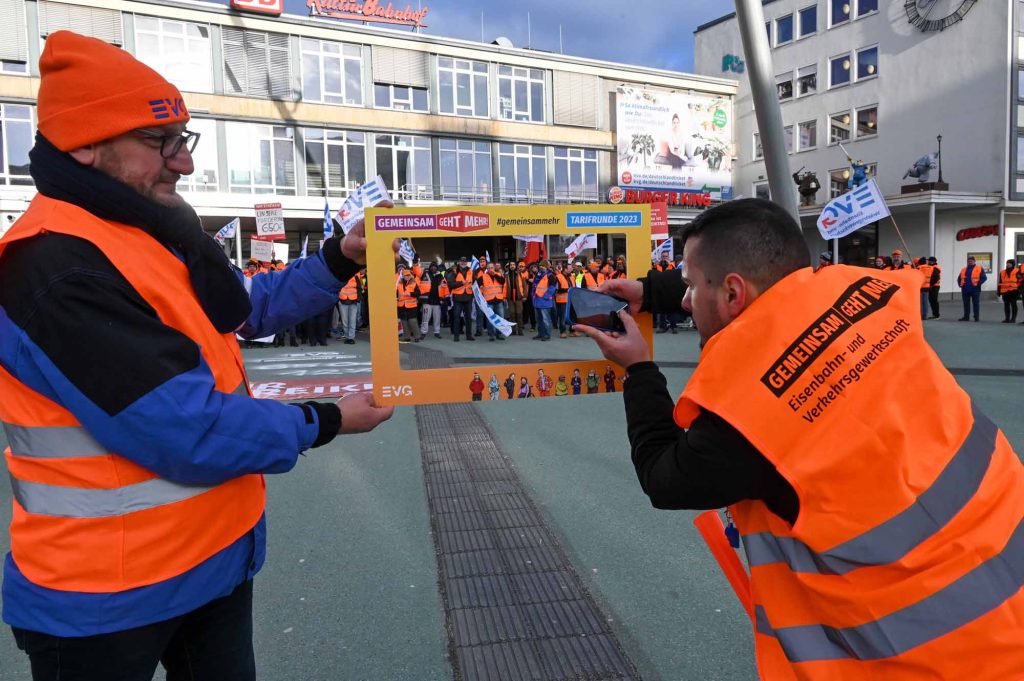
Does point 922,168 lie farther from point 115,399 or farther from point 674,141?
point 115,399

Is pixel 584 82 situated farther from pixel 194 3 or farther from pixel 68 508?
pixel 68 508

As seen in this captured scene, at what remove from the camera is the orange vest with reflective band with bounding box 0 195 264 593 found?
4.78 ft

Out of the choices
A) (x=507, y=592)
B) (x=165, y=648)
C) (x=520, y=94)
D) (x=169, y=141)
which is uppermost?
(x=520, y=94)

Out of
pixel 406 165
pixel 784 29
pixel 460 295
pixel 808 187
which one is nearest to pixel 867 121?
pixel 808 187

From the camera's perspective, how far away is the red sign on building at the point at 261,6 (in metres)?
28.4

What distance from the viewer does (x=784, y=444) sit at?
130 centimetres

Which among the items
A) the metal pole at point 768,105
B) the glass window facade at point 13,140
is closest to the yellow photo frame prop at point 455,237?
the metal pole at point 768,105

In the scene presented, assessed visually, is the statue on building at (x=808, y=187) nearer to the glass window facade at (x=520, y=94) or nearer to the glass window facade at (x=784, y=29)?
the glass window facade at (x=784, y=29)

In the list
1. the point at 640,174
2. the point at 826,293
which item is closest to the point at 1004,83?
the point at 640,174

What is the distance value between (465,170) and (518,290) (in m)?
18.5

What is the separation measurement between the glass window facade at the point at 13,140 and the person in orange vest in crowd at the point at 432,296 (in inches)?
722

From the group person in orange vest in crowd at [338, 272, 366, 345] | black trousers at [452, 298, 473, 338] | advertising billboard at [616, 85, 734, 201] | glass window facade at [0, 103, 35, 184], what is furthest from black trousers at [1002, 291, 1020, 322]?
glass window facade at [0, 103, 35, 184]

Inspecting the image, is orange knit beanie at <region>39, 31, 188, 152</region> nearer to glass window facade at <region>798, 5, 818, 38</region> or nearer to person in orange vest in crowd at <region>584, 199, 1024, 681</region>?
person in orange vest in crowd at <region>584, 199, 1024, 681</region>

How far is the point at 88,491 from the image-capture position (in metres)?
1.46
